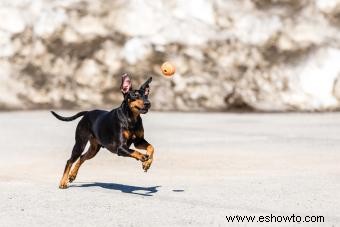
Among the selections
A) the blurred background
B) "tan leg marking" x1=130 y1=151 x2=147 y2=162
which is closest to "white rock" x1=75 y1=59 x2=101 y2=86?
the blurred background

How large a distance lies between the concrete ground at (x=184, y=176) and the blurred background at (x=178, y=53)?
254 centimetres

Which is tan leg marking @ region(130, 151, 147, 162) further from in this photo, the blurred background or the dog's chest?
the blurred background

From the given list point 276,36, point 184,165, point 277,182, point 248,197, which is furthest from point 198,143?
point 276,36

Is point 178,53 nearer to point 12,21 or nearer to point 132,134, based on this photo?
point 12,21

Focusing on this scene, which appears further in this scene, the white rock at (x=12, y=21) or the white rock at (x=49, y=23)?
the white rock at (x=12, y=21)

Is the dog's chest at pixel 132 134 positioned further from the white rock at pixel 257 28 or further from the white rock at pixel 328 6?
the white rock at pixel 328 6

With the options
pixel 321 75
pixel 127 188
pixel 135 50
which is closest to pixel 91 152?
pixel 127 188

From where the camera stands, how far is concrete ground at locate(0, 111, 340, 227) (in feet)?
24.9

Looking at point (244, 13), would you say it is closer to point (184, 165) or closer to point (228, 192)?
point (184, 165)

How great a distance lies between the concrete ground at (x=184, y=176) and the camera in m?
7.59

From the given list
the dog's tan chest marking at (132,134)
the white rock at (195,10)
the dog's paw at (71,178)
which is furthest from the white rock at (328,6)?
the dog's tan chest marking at (132,134)

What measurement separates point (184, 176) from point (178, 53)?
10.6m

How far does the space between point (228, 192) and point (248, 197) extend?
0.44 metres

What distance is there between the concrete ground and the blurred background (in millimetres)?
2544
